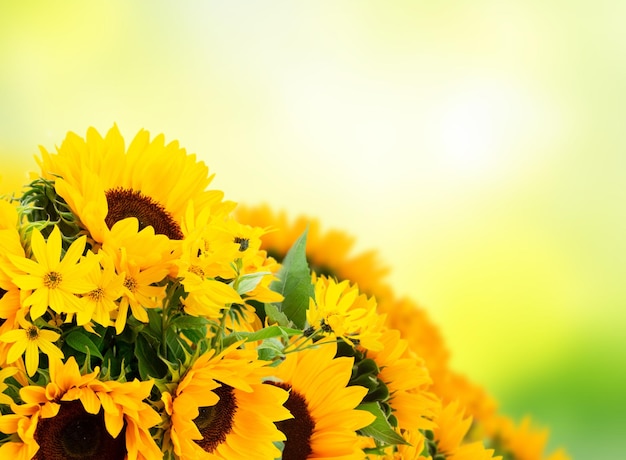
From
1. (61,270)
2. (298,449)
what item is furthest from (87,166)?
(298,449)

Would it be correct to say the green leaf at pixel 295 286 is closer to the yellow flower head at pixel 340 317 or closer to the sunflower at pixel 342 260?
the yellow flower head at pixel 340 317

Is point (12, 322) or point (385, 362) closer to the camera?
point (12, 322)

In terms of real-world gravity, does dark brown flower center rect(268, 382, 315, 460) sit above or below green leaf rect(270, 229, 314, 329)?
below

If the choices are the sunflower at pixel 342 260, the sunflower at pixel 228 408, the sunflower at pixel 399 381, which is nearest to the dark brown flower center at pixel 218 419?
the sunflower at pixel 228 408

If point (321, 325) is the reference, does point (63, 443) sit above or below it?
below

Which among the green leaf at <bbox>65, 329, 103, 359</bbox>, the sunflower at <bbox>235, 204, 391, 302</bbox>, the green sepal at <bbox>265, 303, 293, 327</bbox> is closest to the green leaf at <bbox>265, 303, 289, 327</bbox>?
the green sepal at <bbox>265, 303, 293, 327</bbox>

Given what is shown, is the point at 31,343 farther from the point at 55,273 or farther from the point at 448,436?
the point at 448,436

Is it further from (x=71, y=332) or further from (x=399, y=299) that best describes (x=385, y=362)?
(x=399, y=299)

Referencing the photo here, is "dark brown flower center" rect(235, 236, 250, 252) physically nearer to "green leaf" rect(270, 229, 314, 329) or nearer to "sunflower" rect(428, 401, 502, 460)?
"green leaf" rect(270, 229, 314, 329)
